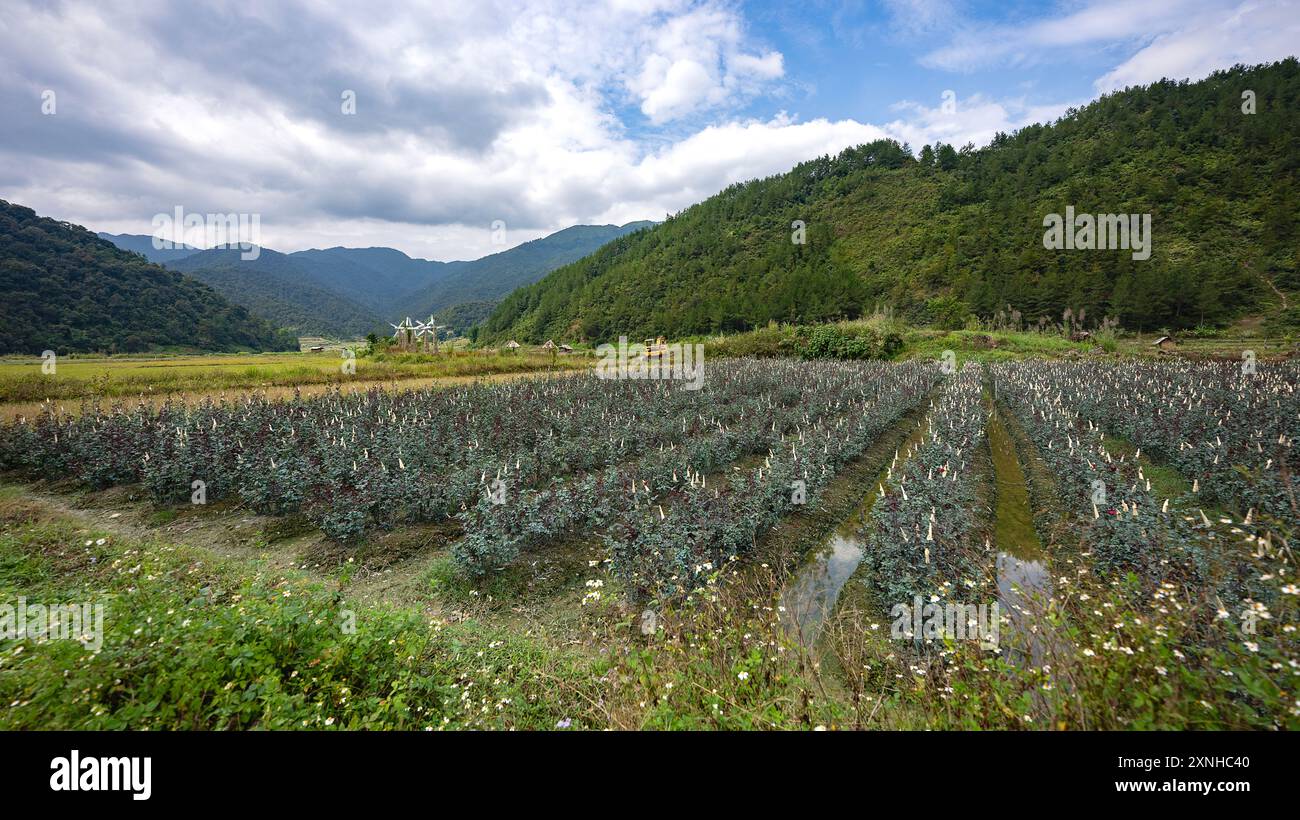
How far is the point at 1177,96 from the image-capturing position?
232 feet

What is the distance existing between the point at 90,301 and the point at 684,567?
73.6 metres

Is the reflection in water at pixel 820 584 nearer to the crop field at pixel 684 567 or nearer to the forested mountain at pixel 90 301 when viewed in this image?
the crop field at pixel 684 567

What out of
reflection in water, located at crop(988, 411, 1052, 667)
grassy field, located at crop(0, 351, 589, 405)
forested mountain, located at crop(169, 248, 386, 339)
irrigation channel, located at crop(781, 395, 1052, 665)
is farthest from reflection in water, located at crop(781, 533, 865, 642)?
forested mountain, located at crop(169, 248, 386, 339)

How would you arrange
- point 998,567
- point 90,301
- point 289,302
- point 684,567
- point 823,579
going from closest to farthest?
point 684,567, point 998,567, point 823,579, point 90,301, point 289,302

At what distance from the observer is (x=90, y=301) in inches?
1844

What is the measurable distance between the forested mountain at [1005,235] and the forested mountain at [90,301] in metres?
45.7

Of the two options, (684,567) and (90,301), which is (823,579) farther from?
(90,301)

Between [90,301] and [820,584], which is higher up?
[90,301]

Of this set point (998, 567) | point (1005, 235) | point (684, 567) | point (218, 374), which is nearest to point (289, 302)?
point (218, 374)

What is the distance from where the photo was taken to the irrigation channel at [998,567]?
4.54 meters

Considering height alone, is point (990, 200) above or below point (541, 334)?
above

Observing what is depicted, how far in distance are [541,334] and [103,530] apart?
83.5m
